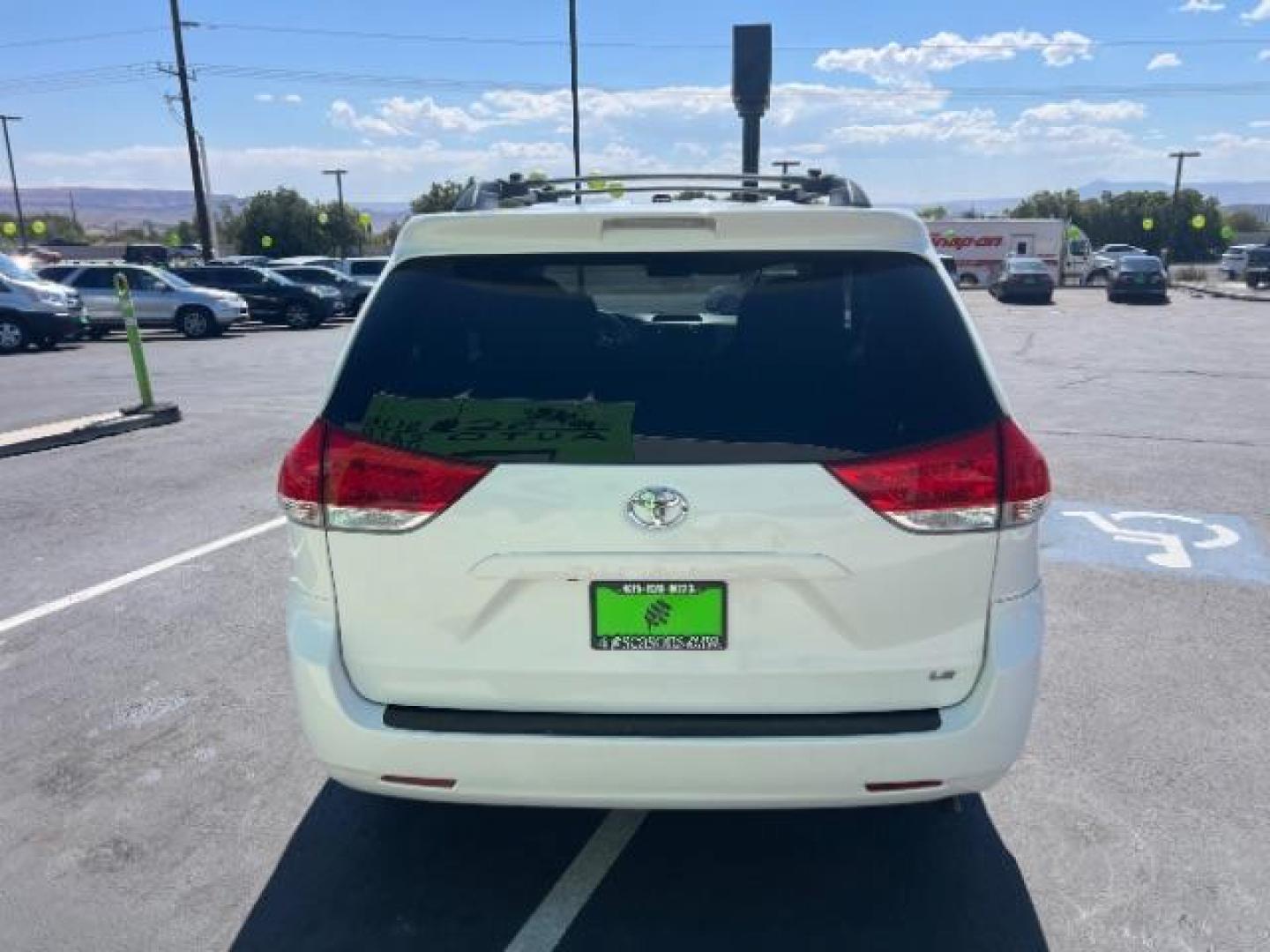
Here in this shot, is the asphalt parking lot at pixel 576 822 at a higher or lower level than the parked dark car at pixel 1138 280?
higher

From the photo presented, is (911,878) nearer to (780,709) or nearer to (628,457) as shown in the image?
(780,709)

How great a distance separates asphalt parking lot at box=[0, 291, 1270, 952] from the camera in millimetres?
2766

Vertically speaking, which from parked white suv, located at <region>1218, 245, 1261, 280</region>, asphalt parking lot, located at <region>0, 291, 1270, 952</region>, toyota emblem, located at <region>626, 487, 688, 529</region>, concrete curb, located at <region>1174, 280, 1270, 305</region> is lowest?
concrete curb, located at <region>1174, 280, 1270, 305</region>

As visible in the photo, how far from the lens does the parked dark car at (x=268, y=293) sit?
26391 mm

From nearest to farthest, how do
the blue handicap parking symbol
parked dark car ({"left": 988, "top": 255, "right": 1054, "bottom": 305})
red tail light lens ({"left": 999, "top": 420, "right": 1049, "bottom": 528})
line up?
1. red tail light lens ({"left": 999, "top": 420, "right": 1049, "bottom": 528})
2. the blue handicap parking symbol
3. parked dark car ({"left": 988, "top": 255, "right": 1054, "bottom": 305})

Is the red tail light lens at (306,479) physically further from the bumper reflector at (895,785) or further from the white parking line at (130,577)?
the white parking line at (130,577)

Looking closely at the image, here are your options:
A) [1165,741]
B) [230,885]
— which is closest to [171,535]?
[230,885]

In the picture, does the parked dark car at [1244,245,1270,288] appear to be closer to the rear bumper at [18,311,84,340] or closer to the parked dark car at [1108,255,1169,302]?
the parked dark car at [1108,255,1169,302]

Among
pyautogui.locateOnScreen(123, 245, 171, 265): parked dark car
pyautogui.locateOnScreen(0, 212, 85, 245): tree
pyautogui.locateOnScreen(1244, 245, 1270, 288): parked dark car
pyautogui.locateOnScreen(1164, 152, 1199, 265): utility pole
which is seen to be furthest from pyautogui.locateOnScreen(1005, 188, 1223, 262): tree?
pyautogui.locateOnScreen(0, 212, 85, 245): tree

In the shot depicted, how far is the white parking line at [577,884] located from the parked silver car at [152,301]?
22.8m

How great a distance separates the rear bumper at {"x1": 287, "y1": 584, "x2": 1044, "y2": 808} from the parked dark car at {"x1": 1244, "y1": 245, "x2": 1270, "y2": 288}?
45.0 meters

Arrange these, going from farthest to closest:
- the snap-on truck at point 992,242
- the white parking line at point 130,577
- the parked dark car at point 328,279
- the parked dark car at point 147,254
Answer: the parked dark car at point 147,254
the snap-on truck at point 992,242
the parked dark car at point 328,279
the white parking line at point 130,577

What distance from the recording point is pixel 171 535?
650cm

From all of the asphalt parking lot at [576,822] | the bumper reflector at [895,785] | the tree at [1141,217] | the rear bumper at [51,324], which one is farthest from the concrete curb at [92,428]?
the tree at [1141,217]
